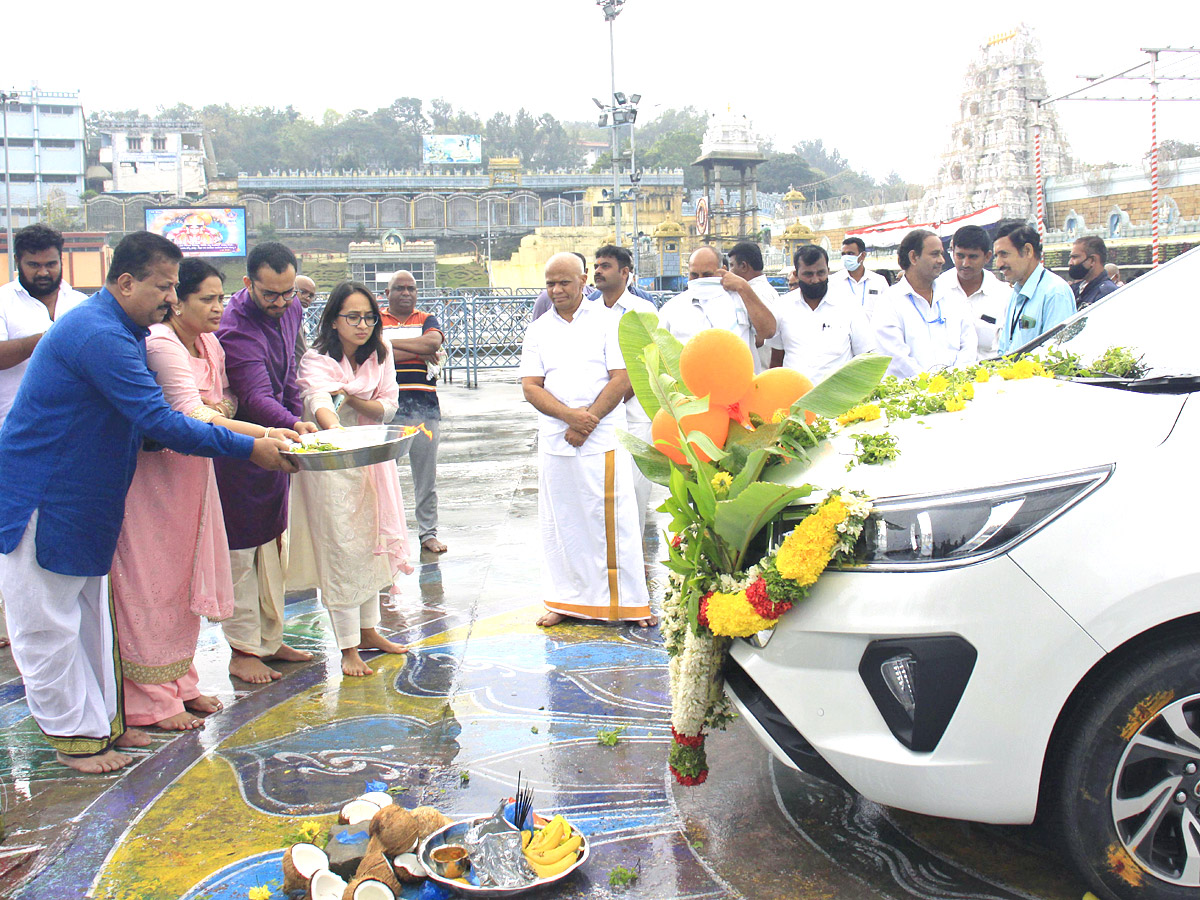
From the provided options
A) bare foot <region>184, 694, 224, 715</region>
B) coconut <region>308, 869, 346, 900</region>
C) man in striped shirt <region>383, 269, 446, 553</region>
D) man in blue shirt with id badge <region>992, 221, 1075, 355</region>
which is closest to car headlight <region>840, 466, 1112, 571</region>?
coconut <region>308, 869, 346, 900</region>

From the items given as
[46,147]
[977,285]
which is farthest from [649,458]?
[46,147]

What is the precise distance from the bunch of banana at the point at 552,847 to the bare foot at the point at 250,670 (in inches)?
87.7

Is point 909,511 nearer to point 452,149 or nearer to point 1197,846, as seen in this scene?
point 1197,846

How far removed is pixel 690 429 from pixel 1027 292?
391 centimetres

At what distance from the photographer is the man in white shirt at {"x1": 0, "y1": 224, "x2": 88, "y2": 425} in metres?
5.10

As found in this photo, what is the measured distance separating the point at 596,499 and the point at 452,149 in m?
92.3

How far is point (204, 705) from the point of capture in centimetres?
419

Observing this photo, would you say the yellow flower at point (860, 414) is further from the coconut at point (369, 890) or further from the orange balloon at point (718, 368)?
the coconut at point (369, 890)

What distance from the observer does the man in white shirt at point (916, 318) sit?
5.48m

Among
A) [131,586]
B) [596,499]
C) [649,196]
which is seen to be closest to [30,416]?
[131,586]

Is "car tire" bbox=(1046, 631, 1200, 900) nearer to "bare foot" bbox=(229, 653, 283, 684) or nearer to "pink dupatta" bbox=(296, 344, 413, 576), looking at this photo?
"pink dupatta" bbox=(296, 344, 413, 576)

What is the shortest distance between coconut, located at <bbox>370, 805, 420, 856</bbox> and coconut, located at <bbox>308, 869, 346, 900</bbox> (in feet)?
0.58

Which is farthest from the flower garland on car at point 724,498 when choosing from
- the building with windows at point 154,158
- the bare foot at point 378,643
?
the building with windows at point 154,158

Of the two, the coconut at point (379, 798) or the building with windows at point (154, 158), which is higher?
the building with windows at point (154, 158)
